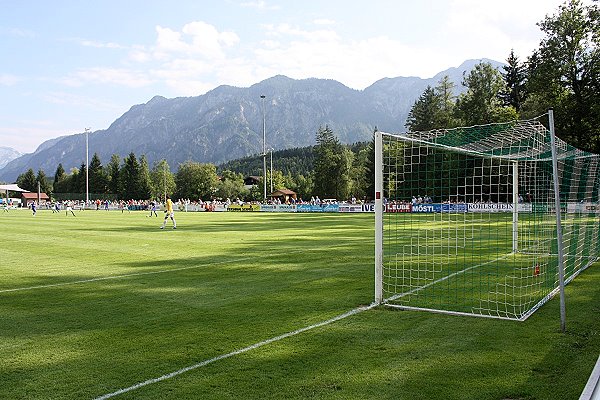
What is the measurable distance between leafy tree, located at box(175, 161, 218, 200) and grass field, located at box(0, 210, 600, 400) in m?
106

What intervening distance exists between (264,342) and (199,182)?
114 m

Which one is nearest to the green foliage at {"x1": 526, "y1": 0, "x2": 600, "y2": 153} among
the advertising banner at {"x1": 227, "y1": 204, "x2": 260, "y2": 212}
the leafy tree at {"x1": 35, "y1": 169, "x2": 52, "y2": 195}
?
the advertising banner at {"x1": 227, "y1": 204, "x2": 260, "y2": 212}

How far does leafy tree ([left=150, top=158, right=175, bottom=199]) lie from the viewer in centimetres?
11650

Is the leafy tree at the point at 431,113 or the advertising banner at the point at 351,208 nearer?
the advertising banner at the point at 351,208

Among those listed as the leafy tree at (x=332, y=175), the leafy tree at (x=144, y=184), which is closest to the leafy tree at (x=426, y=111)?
the leafy tree at (x=332, y=175)

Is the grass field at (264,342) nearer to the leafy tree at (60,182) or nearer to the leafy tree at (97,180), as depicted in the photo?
the leafy tree at (97,180)

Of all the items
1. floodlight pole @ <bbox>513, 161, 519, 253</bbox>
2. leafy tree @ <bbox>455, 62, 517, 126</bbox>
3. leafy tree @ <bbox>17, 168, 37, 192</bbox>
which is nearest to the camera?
floodlight pole @ <bbox>513, 161, 519, 253</bbox>

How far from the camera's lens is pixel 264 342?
6.45 metres

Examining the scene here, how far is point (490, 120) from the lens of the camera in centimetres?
6062

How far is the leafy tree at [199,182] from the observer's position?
117 m

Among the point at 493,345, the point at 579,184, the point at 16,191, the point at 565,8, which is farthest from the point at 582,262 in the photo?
the point at 16,191

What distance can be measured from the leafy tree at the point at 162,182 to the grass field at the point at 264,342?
107544mm

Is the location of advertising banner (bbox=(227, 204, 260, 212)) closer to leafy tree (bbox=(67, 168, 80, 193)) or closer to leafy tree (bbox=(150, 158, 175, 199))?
leafy tree (bbox=(150, 158, 175, 199))

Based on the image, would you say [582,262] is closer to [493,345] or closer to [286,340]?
[493,345]
